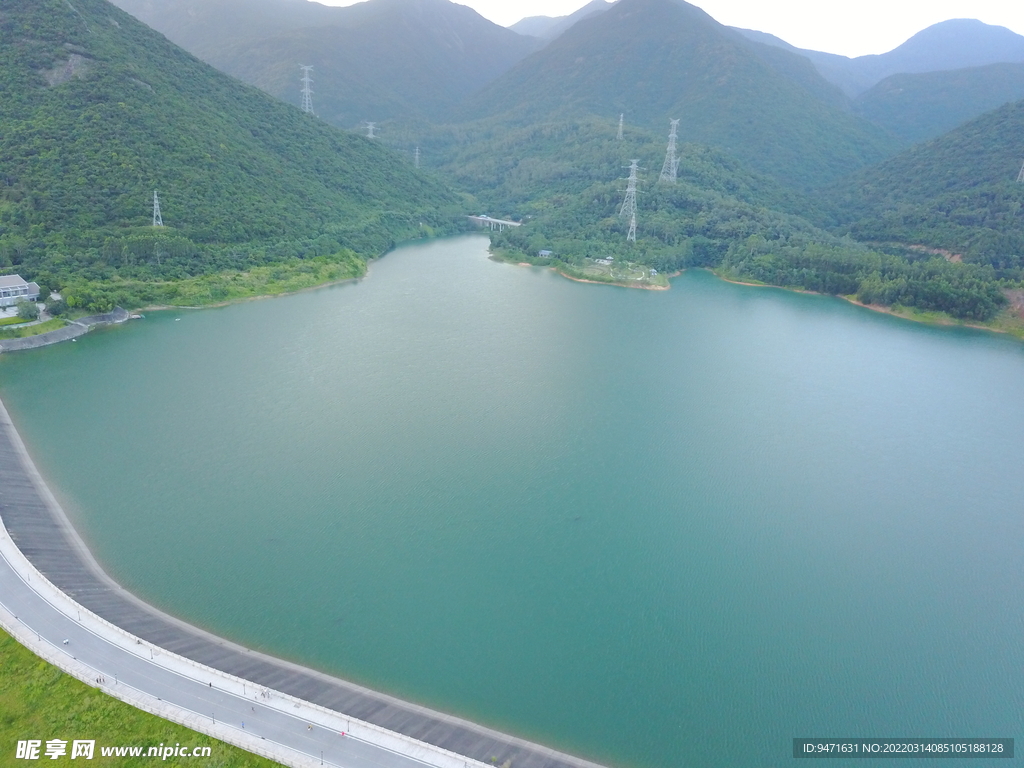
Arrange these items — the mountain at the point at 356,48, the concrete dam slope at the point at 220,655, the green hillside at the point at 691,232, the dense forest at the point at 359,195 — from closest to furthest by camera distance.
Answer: the concrete dam slope at the point at 220,655, the dense forest at the point at 359,195, the green hillside at the point at 691,232, the mountain at the point at 356,48

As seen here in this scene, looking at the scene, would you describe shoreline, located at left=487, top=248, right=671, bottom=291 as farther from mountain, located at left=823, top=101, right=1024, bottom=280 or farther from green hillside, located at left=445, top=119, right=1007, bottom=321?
mountain, located at left=823, top=101, right=1024, bottom=280

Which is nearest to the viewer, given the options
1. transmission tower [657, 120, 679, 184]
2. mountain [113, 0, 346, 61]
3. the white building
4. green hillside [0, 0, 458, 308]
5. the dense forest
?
the white building

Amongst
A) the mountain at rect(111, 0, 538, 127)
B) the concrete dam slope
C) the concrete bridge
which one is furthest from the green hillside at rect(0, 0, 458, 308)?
the mountain at rect(111, 0, 538, 127)

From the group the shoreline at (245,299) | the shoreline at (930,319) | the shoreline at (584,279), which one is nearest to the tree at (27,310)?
the shoreline at (245,299)

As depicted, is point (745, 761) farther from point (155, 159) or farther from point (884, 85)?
point (884, 85)

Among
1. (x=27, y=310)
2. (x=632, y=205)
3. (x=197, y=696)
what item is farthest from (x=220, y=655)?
(x=632, y=205)

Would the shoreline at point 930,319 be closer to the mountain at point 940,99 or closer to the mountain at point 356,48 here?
the mountain at point 940,99

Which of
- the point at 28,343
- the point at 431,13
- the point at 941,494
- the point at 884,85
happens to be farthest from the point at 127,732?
the point at 431,13
